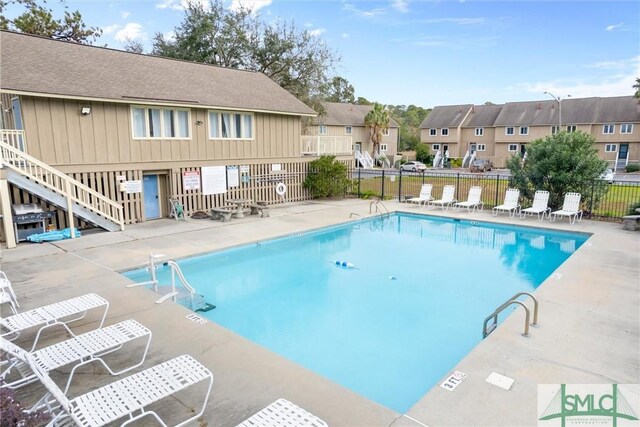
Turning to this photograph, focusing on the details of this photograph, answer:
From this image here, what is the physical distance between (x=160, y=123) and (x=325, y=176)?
8031 millimetres

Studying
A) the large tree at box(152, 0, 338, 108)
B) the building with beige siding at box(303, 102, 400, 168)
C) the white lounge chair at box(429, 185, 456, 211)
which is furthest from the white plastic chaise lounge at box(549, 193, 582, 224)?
the building with beige siding at box(303, 102, 400, 168)

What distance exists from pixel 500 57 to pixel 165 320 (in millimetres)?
23495

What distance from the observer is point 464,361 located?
474cm

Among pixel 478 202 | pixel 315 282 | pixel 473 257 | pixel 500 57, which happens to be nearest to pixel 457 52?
pixel 500 57

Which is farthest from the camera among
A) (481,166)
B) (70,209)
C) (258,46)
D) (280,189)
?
(481,166)

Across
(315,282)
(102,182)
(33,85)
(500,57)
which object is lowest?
(315,282)

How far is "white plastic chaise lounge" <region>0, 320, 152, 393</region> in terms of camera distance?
379 cm

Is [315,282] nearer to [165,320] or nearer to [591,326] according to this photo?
[165,320]

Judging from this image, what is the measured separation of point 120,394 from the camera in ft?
10.3

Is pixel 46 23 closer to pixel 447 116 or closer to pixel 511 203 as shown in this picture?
pixel 511 203

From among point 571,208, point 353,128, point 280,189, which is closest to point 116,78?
point 280,189

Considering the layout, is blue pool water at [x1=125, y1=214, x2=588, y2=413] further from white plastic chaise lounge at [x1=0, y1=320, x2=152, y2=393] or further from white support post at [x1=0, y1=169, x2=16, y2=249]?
white support post at [x1=0, y1=169, x2=16, y2=249]

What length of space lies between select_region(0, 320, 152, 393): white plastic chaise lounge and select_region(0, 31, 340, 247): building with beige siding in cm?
741

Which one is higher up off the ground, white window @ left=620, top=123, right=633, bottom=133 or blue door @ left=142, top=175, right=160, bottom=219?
white window @ left=620, top=123, right=633, bottom=133
